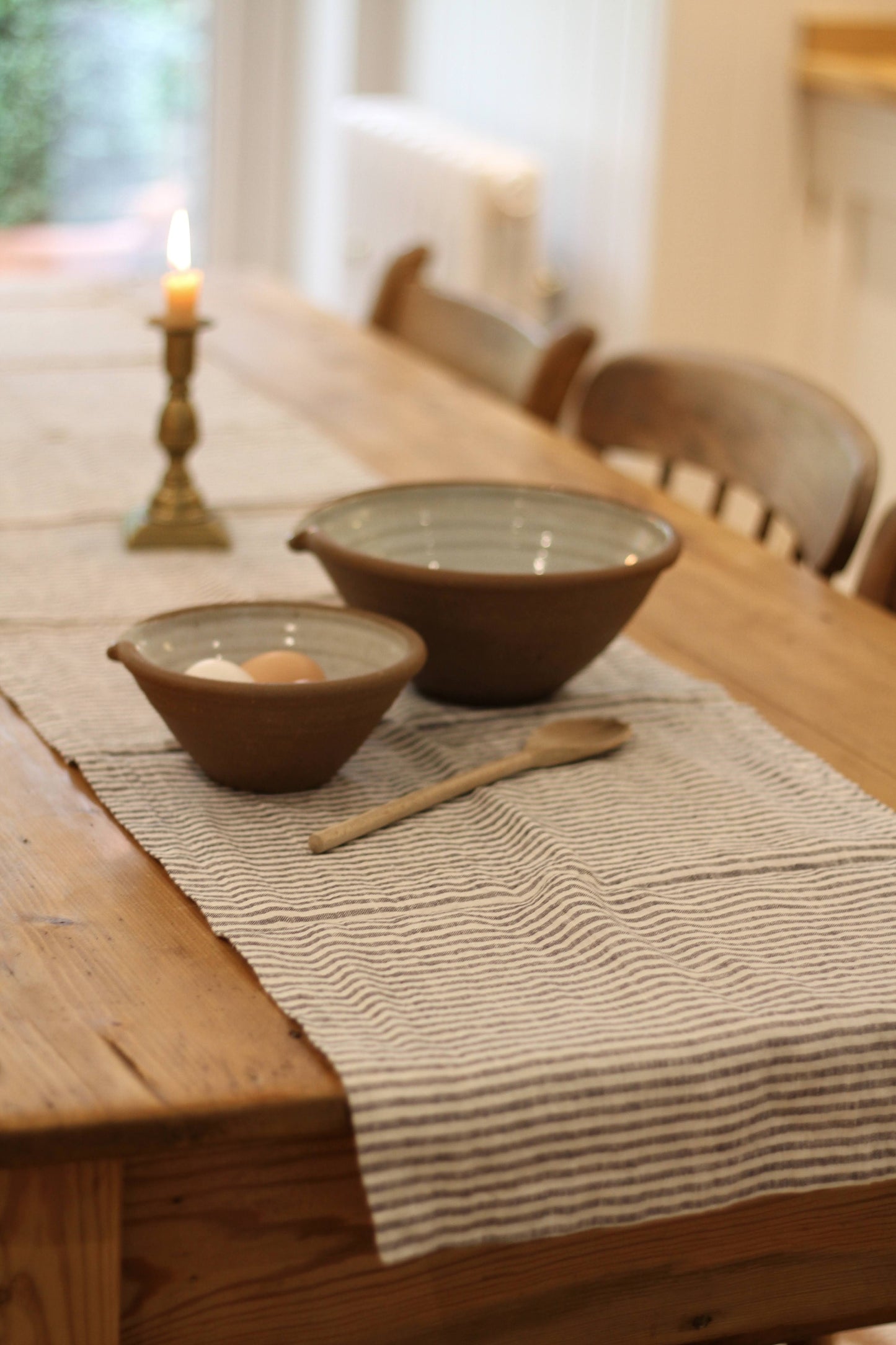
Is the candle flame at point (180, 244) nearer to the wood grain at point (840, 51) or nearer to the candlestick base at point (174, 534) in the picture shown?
the candlestick base at point (174, 534)

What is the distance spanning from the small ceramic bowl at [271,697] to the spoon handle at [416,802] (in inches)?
1.7

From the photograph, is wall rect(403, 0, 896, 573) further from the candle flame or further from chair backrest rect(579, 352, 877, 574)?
the candle flame

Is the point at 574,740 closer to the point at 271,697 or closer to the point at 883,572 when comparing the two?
the point at 271,697

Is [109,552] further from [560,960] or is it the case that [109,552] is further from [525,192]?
[525,192]

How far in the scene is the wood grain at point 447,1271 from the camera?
2.03ft

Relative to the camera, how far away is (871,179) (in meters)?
2.81

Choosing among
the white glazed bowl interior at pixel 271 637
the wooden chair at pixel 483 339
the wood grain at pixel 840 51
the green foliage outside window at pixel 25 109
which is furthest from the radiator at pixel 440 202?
the white glazed bowl interior at pixel 271 637

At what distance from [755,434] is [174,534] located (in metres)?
0.55

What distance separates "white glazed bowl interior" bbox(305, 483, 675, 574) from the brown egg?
0.16 m

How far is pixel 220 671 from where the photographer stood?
84 cm

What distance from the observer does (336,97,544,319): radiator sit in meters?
3.12

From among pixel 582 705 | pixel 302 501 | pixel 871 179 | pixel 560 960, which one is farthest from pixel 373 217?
pixel 560 960

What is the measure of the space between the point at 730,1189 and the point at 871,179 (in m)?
2.48

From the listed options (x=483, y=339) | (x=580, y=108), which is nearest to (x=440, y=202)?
(x=580, y=108)
